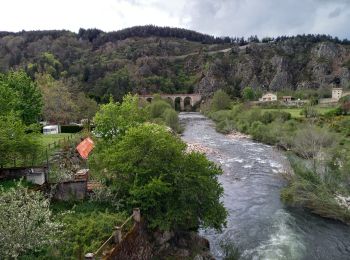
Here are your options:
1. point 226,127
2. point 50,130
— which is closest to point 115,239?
point 50,130

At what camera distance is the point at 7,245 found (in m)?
16.0

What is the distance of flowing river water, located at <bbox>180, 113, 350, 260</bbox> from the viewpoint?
2758 cm

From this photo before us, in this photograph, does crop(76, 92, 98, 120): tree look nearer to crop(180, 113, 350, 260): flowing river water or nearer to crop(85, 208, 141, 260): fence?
crop(180, 113, 350, 260): flowing river water

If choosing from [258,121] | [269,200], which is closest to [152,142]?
[269,200]

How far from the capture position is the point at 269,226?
105ft

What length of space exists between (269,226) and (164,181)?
11.7 metres

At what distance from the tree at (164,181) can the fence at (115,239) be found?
121cm

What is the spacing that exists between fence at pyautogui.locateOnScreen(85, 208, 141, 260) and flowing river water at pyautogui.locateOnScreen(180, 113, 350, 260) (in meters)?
7.26

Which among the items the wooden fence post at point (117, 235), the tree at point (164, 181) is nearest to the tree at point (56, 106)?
the tree at point (164, 181)

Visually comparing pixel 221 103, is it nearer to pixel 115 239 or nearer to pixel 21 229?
pixel 115 239

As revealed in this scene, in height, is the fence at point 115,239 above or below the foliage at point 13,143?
below

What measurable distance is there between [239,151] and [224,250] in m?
38.4

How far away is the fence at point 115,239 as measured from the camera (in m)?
17.6

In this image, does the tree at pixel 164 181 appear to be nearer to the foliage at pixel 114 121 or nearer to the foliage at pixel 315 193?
the foliage at pixel 114 121
